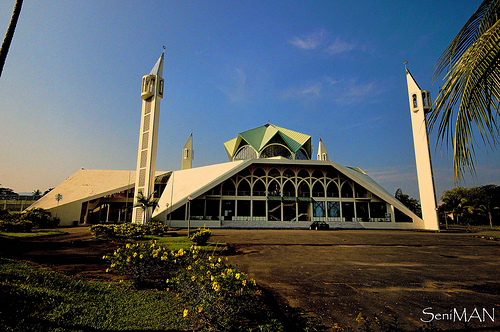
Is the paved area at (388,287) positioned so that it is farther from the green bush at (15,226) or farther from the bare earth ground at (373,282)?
the green bush at (15,226)

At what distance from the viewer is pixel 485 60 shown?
95.4 inches

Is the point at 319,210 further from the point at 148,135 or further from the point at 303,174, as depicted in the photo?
the point at 148,135

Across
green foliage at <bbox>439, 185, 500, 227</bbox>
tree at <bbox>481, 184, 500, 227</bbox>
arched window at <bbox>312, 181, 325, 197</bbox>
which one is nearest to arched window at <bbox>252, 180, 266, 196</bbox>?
arched window at <bbox>312, 181, 325, 197</bbox>

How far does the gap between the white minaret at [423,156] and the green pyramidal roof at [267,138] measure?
661 inches

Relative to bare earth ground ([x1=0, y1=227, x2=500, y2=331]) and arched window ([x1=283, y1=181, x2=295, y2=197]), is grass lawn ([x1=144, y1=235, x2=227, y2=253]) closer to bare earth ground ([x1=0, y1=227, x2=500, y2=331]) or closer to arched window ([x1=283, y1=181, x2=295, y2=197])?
bare earth ground ([x1=0, y1=227, x2=500, y2=331])

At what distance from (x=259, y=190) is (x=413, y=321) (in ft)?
106

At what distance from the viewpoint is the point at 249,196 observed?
34406 millimetres

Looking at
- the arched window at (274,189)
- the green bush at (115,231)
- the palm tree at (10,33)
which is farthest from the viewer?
the arched window at (274,189)

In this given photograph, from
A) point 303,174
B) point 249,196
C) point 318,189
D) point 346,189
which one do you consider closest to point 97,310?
point 249,196

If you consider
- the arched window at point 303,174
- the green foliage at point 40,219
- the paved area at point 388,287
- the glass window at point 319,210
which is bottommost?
the paved area at point 388,287

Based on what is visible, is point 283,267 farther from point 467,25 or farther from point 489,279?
point 467,25

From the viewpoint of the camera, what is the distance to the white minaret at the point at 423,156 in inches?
1180

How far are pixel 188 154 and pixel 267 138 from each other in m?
15.4

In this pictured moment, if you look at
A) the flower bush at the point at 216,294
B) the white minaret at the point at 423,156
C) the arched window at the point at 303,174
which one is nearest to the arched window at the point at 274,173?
the arched window at the point at 303,174
